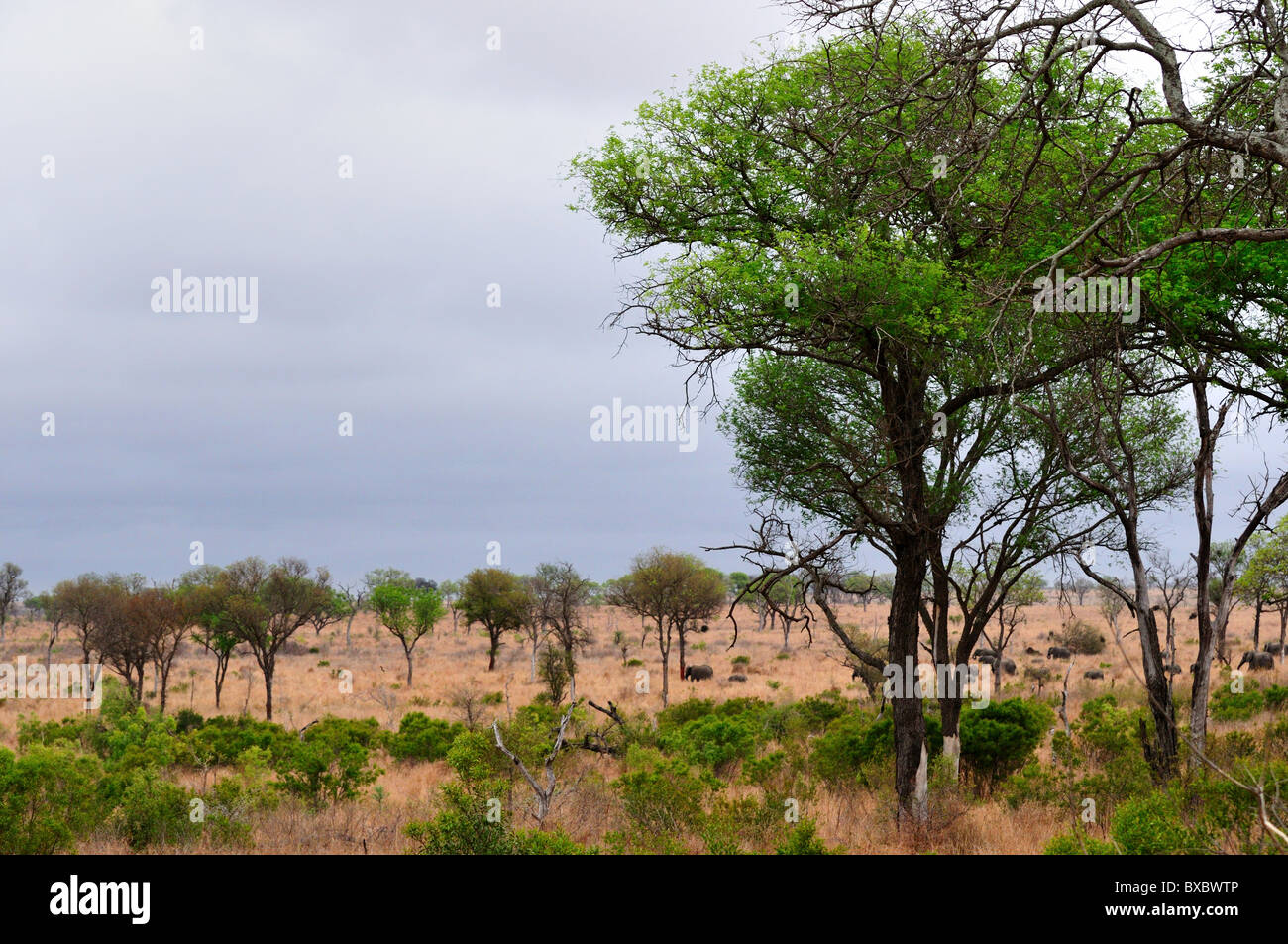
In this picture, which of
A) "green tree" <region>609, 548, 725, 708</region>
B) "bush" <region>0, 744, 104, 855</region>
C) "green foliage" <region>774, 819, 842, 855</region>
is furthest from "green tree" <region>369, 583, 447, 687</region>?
"green foliage" <region>774, 819, 842, 855</region>

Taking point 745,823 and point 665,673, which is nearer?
point 745,823

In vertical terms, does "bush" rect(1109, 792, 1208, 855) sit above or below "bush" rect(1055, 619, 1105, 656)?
above

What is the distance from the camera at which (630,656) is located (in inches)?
2222

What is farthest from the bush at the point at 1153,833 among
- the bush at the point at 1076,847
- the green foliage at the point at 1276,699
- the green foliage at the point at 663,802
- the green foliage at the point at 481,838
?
the green foliage at the point at 1276,699

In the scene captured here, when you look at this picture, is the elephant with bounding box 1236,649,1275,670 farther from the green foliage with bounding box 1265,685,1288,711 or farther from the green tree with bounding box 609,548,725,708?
the green tree with bounding box 609,548,725,708

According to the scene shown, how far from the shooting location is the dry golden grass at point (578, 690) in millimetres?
13305

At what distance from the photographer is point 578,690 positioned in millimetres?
40656

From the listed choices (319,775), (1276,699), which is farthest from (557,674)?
(1276,699)

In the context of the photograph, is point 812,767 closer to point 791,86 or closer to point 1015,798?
point 1015,798

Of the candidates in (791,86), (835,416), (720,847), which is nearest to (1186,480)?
(835,416)

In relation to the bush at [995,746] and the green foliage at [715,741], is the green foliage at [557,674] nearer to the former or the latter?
the green foliage at [715,741]

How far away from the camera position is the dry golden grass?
13305 millimetres

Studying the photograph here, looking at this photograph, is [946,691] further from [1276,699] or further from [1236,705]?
[1276,699]

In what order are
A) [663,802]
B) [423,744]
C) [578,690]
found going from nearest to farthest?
→ [663,802]
[423,744]
[578,690]
